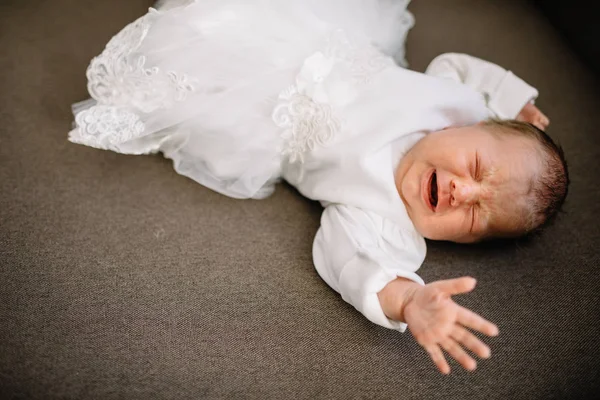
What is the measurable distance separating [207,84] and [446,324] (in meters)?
0.56

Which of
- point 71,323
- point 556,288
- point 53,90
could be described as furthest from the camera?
point 53,90

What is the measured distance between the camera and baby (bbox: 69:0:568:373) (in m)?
0.82

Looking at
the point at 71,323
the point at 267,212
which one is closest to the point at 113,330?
the point at 71,323

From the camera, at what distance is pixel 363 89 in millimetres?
920

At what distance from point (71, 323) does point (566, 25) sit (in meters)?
1.34

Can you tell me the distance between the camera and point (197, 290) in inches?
30.6

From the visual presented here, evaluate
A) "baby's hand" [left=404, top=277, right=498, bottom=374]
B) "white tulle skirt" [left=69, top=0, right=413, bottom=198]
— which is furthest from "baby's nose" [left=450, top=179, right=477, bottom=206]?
"white tulle skirt" [left=69, top=0, right=413, bottom=198]

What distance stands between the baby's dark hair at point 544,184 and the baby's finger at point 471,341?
318 mm

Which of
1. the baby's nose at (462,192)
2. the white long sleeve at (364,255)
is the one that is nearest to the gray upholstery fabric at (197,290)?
the white long sleeve at (364,255)

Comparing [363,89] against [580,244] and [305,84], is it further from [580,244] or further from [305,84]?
[580,244]

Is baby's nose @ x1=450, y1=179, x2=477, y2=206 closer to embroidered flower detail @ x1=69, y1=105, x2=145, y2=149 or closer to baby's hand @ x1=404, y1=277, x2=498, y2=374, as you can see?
baby's hand @ x1=404, y1=277, x2=498, y2=374

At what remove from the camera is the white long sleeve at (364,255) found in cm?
74

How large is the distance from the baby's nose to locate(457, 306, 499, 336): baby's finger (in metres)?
0.24

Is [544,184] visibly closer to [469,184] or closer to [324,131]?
[469,184]
